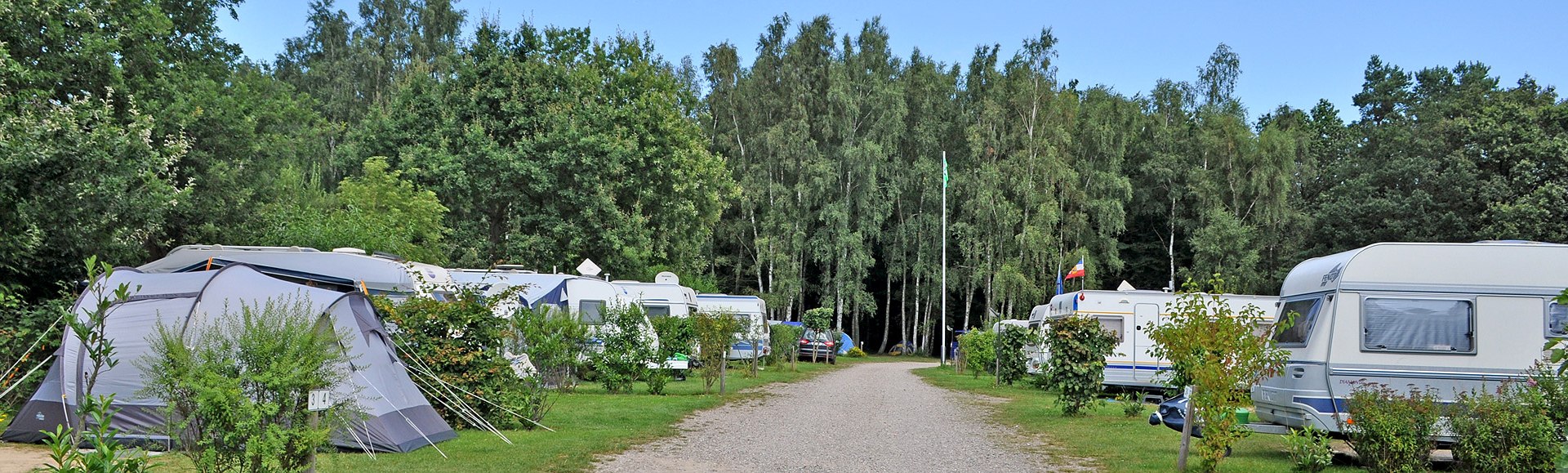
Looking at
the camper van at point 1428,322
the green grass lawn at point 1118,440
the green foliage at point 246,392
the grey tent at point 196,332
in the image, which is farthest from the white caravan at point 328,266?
the camper van at point 1428,322

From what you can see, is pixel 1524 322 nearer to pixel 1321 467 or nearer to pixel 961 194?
pixel 1321 467

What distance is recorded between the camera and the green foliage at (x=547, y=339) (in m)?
14.8

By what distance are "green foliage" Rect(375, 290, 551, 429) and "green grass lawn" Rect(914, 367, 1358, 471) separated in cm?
574

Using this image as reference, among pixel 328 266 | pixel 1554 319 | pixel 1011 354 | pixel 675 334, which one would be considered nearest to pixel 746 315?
pixel 1011 354

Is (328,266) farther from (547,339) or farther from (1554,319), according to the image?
(1554,319)

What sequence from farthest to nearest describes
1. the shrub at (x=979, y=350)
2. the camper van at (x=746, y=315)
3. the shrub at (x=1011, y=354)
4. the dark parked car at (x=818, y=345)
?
the dark parked car at (x=818, y=345), the camper van at (x=746, y=315), the shrub at (x=979, y=350), the shrub at (x=1011, y=354)

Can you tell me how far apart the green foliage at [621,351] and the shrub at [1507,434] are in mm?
12246

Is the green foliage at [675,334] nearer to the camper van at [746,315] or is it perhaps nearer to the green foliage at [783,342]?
the camper van at [746,315]

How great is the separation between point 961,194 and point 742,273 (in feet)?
33.1

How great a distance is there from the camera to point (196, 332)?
1002 cm

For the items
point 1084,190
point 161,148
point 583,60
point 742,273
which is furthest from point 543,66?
point 1084,190

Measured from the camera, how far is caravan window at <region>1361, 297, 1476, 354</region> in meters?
10.6

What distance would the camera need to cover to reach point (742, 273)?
166ft

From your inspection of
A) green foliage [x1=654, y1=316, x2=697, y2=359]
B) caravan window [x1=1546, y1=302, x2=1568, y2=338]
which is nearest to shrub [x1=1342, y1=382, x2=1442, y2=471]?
caravan window [x1=1546, y1=302, x2=1568, y2=338]
